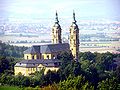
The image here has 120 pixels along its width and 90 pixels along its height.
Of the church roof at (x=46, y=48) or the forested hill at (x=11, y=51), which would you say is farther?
the forested hill at (x=11, y=51)

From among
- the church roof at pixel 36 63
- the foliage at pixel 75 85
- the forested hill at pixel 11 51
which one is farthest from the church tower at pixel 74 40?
the foliage at pixel 75 85

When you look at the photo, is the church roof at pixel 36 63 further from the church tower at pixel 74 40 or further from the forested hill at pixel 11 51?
the forested hill at pixel 11 51

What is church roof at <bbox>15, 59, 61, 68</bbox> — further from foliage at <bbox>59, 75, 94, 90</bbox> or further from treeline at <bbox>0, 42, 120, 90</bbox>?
foliage at <bbox>59, 75, 94, 90</bbox>

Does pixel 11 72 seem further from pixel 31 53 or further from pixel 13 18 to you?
pixel 13 18

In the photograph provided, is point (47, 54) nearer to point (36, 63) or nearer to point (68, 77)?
point (36, 63)

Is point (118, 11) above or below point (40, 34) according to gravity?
above

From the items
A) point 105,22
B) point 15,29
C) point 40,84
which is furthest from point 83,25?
point 40,84

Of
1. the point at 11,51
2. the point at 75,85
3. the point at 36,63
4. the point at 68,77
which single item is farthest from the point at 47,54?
the point at 11,51

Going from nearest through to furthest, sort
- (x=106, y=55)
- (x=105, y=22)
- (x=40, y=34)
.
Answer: (x=106, y=55), (x=40, y=34), (x=105, y=22)

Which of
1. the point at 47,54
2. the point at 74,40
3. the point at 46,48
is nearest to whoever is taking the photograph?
the point at 47,54
